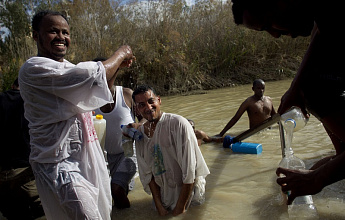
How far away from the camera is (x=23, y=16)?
12.7 metres

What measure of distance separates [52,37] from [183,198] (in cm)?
185

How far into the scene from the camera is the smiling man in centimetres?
210

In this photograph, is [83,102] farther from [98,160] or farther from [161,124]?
[161,124]

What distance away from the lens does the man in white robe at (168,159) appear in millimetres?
3111

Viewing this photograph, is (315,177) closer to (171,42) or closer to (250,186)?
(250,186)

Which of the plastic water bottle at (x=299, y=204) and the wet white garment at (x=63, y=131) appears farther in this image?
the plastic water bottle at (x=299, y=204)

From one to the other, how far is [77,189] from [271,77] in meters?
11.7

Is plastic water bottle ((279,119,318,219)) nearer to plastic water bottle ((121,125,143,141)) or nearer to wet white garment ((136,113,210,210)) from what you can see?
wet white garment ((136,113,210,210))

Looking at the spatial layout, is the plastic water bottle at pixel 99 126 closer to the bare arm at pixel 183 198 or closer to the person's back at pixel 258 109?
the bare arm at pixel 183 198

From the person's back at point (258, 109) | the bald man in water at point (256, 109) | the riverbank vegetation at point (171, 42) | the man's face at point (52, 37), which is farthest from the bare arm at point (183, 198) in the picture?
the riverbank vegetation at point (171, 42)

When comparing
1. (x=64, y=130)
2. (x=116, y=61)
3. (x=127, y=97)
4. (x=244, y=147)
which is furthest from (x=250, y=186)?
(x=64, y=130)

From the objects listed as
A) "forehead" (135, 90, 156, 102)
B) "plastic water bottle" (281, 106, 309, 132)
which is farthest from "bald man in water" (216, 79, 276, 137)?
"plastic water bottle" (281, 106, 309, 132)

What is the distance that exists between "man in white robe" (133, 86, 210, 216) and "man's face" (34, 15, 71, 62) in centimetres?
103

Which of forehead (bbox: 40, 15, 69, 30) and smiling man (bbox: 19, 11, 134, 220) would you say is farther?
forehead (bbox: 40, 15, 69, 30)
